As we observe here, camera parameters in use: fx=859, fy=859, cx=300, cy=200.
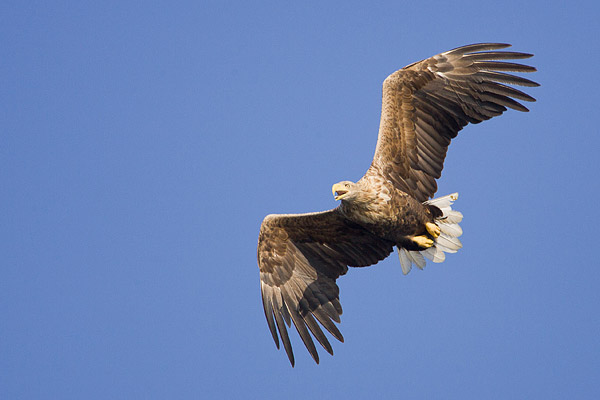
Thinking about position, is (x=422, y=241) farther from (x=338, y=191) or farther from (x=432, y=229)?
(x=338, y=191)

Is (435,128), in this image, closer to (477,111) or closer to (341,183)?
(477,111)

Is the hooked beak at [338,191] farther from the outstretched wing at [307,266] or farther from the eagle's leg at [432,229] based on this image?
the eagle's leg at [432,229]

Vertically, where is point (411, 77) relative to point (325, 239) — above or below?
above

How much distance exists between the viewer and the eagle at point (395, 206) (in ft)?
33.0

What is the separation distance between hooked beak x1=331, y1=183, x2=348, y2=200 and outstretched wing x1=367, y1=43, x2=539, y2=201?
A: 0.60m

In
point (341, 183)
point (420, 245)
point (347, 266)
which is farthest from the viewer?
point (347, 266)

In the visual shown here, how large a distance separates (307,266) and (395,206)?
169 centimetres

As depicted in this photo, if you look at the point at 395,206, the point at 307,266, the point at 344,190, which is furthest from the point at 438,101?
the point at 307,266

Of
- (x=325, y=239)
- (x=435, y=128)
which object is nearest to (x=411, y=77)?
(x=435, y=128)

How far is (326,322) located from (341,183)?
2101 millimetres

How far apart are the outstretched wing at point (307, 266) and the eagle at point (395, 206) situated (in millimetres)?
13

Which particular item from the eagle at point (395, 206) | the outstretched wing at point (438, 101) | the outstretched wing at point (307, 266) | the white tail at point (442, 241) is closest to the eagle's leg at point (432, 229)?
the eagle at point (395, 206)

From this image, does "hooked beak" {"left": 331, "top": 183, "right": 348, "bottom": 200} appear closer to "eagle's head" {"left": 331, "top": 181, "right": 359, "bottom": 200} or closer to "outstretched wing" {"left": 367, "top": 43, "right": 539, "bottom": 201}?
"eagle's head" {"left": 331, "top": 181, "right": 359, "bottom": 200}

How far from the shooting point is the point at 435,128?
405 inches
